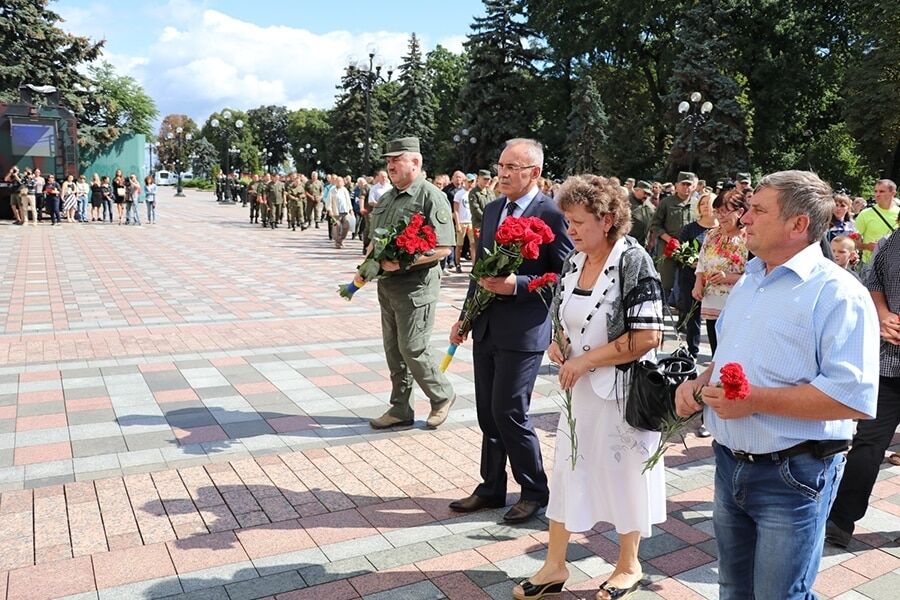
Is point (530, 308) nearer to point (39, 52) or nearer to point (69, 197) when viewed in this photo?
point (69, 197)

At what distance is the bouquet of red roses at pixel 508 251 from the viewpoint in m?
3.49

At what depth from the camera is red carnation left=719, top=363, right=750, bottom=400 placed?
2.10 metres

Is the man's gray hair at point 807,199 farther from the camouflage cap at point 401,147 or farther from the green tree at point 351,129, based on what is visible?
the green tree at point 351,129

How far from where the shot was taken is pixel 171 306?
10.5 m

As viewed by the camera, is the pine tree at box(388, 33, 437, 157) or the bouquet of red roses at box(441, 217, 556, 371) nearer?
the bouquet of red roses at box(441, 217, 556, 371)

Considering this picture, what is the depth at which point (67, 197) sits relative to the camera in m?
26.4

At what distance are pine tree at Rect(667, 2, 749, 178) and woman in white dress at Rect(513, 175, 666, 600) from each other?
1239 inches

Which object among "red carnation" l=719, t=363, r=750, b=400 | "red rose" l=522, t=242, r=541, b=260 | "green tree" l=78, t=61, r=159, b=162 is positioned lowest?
"red carnation" l=719, t=363, r=750, b=400

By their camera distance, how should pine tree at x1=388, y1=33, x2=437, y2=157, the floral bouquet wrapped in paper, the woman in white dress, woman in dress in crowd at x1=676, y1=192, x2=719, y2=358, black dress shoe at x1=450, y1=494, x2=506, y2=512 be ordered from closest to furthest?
the woman in white dress → black dress shoe at x1=450, y1=494, x2=506, y2=512 → the floral bouquet wrapped in paper → woman in dress in crowd at x1=676, y1=192, x2=719, y2=358 → pine tree at x1=388, y1=33, x2=437, y2=157

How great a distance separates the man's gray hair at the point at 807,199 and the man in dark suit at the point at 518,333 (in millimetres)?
1650

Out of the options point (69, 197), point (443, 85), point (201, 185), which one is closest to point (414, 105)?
point (443, 85)

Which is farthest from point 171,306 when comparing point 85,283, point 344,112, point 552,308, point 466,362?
point 344,112

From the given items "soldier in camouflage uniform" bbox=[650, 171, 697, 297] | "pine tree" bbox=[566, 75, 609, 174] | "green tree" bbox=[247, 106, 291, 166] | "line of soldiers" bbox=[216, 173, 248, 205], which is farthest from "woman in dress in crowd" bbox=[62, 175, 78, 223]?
"green tree" bbox=[247, 106, 291, 166]

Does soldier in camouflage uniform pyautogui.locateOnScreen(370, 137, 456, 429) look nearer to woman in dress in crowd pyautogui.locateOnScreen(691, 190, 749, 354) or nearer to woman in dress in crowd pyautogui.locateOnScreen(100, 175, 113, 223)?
woman in dress in crowd pyautogui.locateOnScreen(691, 190, 749, 354)
